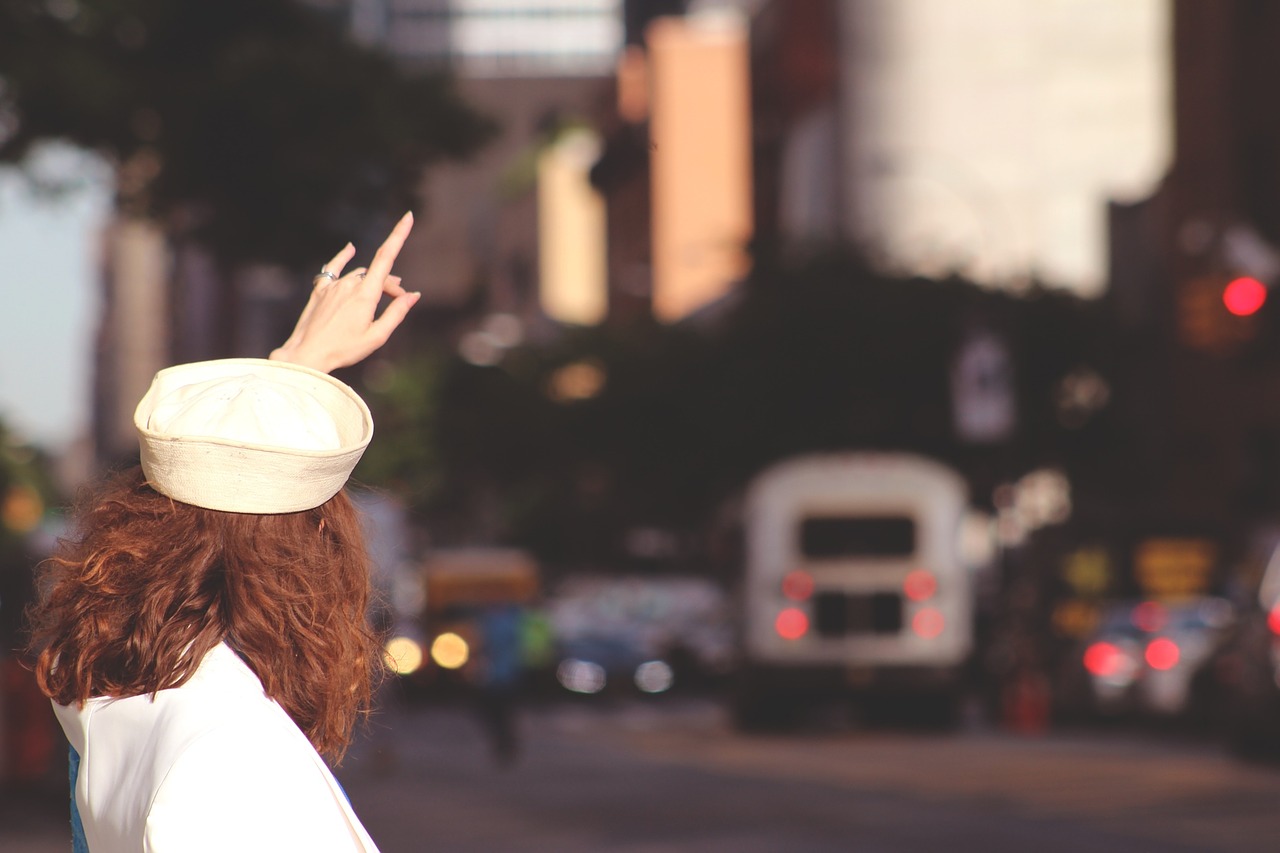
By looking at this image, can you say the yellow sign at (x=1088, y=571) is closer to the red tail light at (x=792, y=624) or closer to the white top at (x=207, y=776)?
the red tail light at (x=792, y=624)

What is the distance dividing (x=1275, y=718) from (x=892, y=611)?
9263 millimetres

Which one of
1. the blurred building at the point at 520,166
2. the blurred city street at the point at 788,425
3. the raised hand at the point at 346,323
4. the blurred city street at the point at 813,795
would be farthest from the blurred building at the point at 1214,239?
the blurred building at the point at 520,166

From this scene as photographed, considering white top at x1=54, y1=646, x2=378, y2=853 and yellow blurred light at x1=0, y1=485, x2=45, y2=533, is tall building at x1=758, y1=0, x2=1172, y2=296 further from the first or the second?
white top at x1=54, y1=646, x2=378, y2=853

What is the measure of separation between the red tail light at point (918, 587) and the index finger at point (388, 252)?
25493mm

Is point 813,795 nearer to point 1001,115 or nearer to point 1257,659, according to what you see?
point 1257,659

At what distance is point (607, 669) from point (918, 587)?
14274mm

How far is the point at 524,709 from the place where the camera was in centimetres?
4022

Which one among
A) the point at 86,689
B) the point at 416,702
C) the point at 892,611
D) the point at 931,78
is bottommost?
the point at 416,702

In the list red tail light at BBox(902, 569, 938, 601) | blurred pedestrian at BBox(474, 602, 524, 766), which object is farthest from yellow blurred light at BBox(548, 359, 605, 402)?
blurred pedestrian at BBox(474, 602, 524, 766)

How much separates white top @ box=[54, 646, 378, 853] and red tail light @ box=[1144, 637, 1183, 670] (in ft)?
82.8

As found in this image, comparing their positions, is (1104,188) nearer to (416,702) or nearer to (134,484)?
(416,702)

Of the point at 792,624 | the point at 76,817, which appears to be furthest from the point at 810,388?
the point at 76,817

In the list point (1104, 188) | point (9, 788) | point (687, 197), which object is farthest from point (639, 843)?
point (687, 197)

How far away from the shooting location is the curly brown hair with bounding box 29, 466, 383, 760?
250 cm
